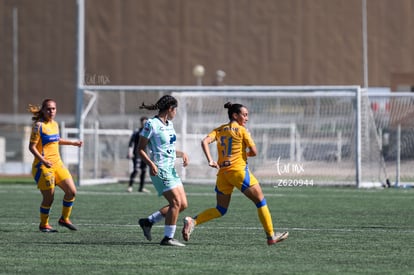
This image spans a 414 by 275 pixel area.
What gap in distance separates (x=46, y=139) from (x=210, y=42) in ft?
139

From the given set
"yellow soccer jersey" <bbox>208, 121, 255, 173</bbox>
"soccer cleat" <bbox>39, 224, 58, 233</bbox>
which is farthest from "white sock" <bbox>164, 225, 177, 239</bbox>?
"soccer cleat" <bbox>39, 224, 58, 233</bbox>

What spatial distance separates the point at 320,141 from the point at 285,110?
1.72 m

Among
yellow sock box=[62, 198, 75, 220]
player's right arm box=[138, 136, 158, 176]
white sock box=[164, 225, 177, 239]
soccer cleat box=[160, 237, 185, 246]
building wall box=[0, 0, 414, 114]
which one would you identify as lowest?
soccer cleat box=[160, 237, 185, 246]

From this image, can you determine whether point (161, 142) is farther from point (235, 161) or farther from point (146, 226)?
point (146, 226)

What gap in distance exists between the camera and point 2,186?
30.5 meters

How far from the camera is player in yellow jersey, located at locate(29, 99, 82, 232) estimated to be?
52.3ft

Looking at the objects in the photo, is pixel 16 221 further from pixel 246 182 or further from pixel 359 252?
pixel 359 252

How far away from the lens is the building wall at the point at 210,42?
182ft

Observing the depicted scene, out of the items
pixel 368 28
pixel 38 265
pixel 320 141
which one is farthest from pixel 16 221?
pixel 368 28

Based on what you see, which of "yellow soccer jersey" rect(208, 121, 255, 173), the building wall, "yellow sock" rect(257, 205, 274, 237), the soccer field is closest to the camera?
the soccer field

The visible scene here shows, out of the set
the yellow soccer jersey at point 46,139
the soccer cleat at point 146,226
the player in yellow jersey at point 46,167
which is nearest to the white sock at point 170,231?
the soccer cleat at point 146,226

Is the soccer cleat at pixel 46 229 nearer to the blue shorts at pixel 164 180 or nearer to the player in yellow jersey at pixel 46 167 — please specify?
the player in yellow jersey at pixel 46 167

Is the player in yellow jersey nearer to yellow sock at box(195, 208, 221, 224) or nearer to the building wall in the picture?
yellow sock at box(195, 208, 221, 224)

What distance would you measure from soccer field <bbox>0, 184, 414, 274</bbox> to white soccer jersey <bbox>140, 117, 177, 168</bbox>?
3.65 feet
